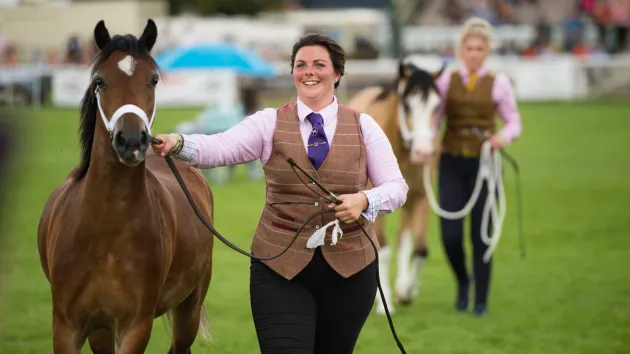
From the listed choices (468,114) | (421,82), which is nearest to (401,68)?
(421,82)

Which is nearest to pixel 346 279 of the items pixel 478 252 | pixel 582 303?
pixel 478 252

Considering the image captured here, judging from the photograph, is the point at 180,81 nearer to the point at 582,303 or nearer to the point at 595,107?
the point at 595,107

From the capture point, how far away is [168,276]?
18.4 feet

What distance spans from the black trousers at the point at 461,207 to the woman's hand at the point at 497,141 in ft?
0.63

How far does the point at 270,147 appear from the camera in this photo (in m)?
4.82

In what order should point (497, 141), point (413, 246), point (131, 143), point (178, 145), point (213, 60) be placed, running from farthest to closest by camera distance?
point (213, 60) → point (413, 246) → point (497, 141) → point (178, 145) → point (131, 143)

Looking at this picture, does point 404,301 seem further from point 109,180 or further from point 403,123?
point 109,180

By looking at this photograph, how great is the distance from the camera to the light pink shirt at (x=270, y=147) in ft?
15.5

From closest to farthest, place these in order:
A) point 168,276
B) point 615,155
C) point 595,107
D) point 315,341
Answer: point 315,341, point 168,276, point 615,155, point 595,107

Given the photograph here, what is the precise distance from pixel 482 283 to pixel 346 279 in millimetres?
4424

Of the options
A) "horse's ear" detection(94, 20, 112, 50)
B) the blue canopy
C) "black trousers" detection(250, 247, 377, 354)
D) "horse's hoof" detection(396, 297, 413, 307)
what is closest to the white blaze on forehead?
"horse's ear" detection(94, 20, 112, 50)

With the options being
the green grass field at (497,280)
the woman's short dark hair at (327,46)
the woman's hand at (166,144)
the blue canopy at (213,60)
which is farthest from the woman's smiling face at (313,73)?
the blue canopy at (213,60)

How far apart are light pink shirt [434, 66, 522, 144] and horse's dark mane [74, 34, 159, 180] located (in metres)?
4.33

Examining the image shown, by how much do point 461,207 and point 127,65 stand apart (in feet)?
15.2
